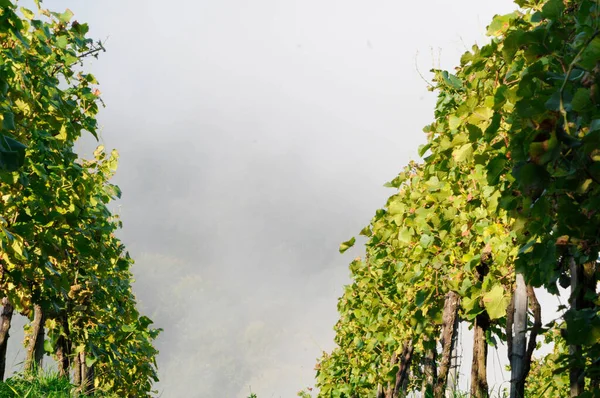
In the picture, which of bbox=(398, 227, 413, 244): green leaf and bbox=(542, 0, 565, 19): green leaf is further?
bbox=(398, 227, 413, 244): green leaf

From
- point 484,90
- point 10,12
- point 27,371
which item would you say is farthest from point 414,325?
point 10,12

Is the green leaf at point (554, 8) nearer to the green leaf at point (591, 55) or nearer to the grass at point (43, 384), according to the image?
the green leaf at point (591, 55)

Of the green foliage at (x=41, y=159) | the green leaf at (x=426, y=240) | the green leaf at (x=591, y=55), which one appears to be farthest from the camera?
the green leaf at (x=426, y=240)

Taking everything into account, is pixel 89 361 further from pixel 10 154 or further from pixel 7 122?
pixel 10 154

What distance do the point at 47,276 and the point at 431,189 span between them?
353cm

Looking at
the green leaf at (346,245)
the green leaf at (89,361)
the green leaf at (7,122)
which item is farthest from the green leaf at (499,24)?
the green leaf at (89,361)

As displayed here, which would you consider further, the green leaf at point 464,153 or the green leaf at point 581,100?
the green leaf at point 464,153

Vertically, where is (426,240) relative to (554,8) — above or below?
above

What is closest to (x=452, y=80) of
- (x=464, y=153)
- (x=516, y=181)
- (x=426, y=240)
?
(x=464, y=153)

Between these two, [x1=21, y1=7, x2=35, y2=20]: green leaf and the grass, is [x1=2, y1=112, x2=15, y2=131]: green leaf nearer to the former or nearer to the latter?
[x1=21, y1=7, x2=35, y2=20]: green leaf

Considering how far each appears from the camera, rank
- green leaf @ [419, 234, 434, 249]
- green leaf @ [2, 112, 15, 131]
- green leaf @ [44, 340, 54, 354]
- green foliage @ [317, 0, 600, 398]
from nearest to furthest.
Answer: green foliage @ [317, 0, 600, 398] → green leaf @ [2, 112, 15, 131] → green leaf @ [419, 234, 434, 249] → green leaf @ [44, 340, 54, 354]

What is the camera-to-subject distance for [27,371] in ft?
23.6

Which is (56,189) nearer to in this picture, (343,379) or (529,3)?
(529,3)

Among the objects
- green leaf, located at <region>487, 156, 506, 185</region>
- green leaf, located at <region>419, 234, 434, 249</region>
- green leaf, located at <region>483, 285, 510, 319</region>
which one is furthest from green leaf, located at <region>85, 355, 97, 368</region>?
green leaf, located at <region>487, 156, 506, 185</region>
